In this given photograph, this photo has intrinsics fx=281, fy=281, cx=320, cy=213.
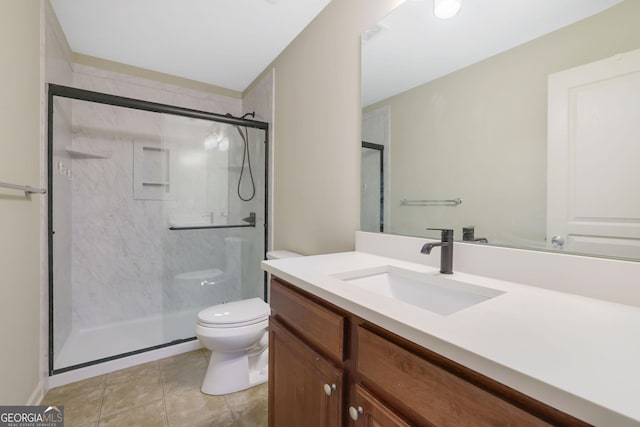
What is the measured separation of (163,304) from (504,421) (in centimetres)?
284

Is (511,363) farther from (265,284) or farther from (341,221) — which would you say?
(265,284)

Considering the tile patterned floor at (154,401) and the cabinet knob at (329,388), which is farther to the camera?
the tile patterned floor at (154,401)

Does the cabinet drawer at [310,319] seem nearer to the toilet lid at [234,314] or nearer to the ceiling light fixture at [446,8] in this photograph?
the toilet lid at [234,314]

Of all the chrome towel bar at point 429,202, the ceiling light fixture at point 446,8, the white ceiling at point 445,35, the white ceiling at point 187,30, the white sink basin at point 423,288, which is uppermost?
the white ceiling at point 187,30

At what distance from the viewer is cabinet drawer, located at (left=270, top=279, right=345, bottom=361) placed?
787mm

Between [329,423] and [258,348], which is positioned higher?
[329,423]

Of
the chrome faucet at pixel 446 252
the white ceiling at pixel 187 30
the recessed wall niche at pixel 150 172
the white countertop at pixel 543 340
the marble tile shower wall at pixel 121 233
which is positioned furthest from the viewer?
the recessed wall niche at pixel 150 172

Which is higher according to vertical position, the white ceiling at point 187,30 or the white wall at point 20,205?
the white ceiling at point 187,30

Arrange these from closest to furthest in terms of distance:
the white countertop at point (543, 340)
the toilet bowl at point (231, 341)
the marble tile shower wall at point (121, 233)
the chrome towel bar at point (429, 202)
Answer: the white countertop at point (543, 340), the chrome towel bar at point (429, 202), the toilet bowl at point (231, 341), the marble tile shower wall at point (121, 233)

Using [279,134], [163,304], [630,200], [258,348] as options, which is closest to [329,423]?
[630,200]

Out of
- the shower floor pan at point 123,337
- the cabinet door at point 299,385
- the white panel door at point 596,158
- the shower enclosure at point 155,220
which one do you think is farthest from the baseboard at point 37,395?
the white panel door at point 596,158

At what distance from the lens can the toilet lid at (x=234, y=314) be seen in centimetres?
166

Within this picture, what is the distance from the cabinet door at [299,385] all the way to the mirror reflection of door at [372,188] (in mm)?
708

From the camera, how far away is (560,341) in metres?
0.51
